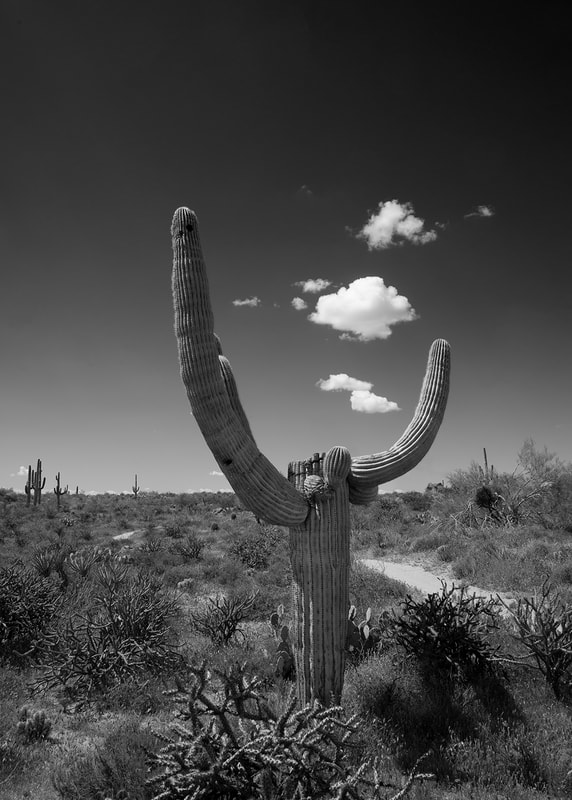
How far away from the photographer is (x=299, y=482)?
5.29 metres

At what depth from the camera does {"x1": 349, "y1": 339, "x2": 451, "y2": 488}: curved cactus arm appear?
5.27 meters

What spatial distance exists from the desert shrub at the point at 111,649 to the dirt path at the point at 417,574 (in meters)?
7.08

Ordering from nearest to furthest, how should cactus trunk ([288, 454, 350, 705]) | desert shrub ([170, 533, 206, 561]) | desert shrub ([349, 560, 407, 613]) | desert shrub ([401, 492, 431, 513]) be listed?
cactus trunk ([288, 454, 350, 705]) < desert shrub ([349, 560, 407, 613]) < desert shrub ([170, 533, 206, 561]) < desert shrub ([401, 492, 431, 513])

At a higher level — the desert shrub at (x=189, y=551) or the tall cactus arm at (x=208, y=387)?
the tall cactus arm at (x=208, y=387)

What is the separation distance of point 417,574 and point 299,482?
1026cm

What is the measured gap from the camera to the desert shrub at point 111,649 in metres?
5.88

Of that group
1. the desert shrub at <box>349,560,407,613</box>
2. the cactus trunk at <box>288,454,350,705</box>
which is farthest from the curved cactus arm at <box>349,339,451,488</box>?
the desert shrub at <box>349,560,407,613</box>

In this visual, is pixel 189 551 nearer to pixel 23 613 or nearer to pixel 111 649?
pixel 23 613

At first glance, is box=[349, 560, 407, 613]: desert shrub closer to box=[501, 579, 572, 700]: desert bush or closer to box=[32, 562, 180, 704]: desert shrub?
box=[501, 579, 572, 700]: desert bush

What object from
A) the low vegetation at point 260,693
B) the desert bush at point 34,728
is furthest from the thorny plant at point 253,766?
the desert bush at point 34,728

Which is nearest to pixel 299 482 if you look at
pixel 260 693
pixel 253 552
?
pixel 260 693

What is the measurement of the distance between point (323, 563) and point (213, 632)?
3.63m

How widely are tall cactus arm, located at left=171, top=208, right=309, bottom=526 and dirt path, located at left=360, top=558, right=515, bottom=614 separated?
864cm

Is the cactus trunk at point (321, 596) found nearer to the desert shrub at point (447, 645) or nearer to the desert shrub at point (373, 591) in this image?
the desert shrub at point (447, 645)
